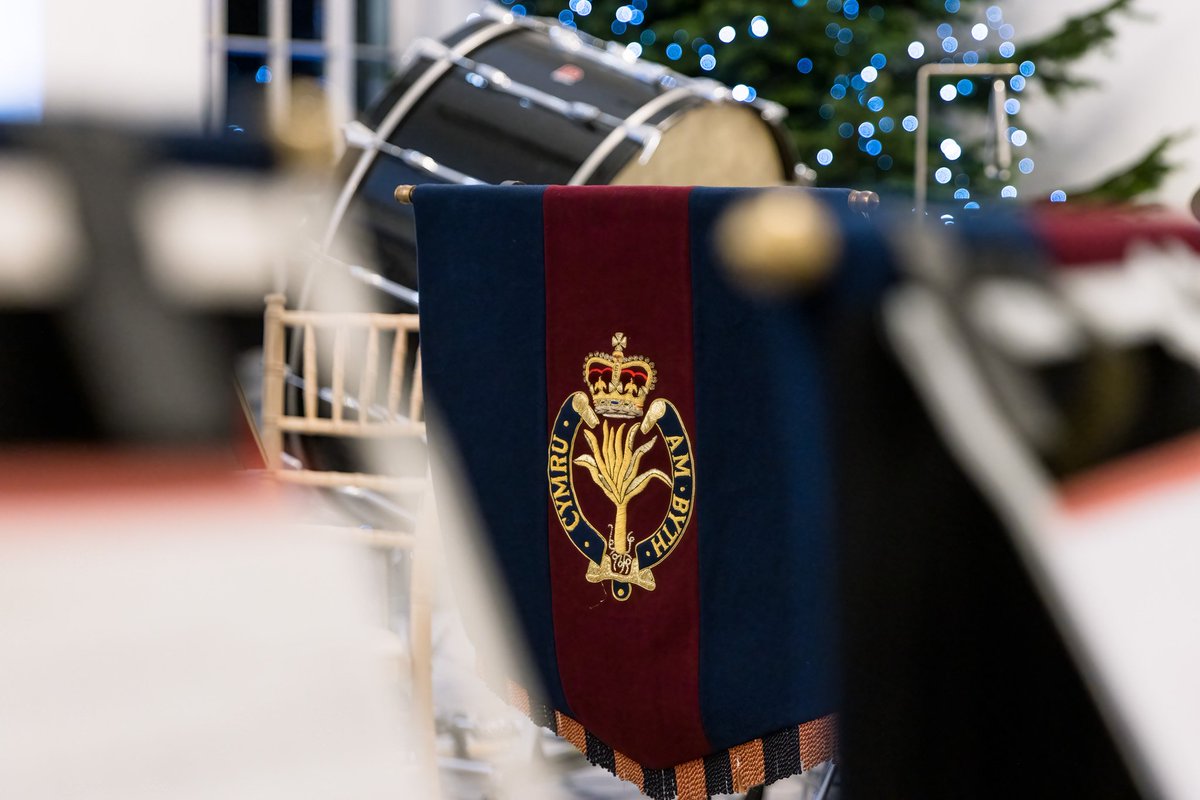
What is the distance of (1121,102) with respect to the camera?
437 cm

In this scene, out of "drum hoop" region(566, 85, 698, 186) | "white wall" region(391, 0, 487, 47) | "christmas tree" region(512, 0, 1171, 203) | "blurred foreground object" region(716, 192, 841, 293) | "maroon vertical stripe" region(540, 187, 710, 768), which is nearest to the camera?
"blurred foreground object" region(716, 192, 841, 293)

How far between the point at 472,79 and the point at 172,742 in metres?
1.74

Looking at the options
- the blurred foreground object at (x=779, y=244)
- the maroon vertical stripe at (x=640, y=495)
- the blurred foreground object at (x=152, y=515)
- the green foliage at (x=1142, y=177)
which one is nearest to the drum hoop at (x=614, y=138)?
the maroon vertical stripe at (x=640, y=495)

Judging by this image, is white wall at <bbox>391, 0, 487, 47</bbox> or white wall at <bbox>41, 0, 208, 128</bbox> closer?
white wall at <bbox>41, 0, 208, 128</bbox>

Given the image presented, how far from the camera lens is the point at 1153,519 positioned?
0.40 metres

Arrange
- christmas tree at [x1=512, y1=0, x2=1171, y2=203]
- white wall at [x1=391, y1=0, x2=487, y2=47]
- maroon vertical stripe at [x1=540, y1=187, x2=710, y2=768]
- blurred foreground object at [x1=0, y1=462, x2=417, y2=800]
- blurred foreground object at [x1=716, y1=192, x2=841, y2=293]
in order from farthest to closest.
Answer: white wall at [x1=391, y1=0, x2=487, y2=47], christmas tree at [x1=512, y1=0, x2=1171, y2=203], maroon vertical stripe at [x1=540, y1=187, x2=710, y2=768], blurred foreground object at [x1=0, y1=462, x2=417, y2=800], blurred foreground object at [x1=716, y1=192, x2=841, y2=293]

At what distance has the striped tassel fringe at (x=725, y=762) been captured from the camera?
40.4 inches

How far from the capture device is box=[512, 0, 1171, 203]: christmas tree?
3793mm

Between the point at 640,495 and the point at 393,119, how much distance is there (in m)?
1.19

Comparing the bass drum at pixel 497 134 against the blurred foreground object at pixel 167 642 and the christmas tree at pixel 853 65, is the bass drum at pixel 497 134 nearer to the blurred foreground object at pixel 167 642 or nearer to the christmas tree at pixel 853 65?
the blurred foreground object at pixel 167 642

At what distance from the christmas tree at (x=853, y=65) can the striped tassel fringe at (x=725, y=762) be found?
286 centimetres

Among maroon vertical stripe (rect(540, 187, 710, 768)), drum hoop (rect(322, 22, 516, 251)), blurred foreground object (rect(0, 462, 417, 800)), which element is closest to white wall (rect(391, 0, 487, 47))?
drum hoop (rect(322, 22, 516, 251))

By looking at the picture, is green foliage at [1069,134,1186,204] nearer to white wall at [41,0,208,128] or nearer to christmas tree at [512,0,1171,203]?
christmas tree at [512,0,1171,203]

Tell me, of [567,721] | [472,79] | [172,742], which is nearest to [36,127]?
[172,742]
